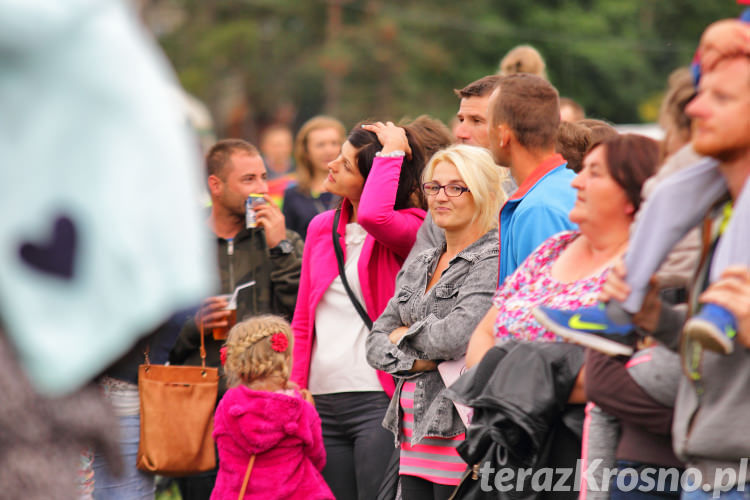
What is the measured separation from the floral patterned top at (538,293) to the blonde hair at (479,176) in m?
0.91

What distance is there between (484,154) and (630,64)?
24.8 metres

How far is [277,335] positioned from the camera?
483 cm

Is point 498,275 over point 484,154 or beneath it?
beneath

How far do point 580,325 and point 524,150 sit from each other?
1.63m

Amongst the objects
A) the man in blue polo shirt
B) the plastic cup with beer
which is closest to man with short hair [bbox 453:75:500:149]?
the man in blue polo shirt

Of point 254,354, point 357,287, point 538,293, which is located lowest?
point 254,354

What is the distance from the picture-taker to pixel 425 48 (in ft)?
92.3

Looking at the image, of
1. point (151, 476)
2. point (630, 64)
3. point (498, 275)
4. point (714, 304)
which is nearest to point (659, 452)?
point (714, 304)

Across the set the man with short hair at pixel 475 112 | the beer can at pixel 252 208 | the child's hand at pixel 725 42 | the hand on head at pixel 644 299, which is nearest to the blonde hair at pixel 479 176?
the man with short hair at pixel 475 112

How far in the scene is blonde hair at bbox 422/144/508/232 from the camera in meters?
4.48

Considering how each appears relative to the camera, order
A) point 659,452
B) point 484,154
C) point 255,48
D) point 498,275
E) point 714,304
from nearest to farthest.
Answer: point 714,304, point 659,452, point 498,275, point 484,154, point 255,48

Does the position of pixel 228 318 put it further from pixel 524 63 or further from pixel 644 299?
pixel 644 299

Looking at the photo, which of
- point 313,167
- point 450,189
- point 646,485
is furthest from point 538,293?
point 313,167

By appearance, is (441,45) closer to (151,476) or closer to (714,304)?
(151,476)
